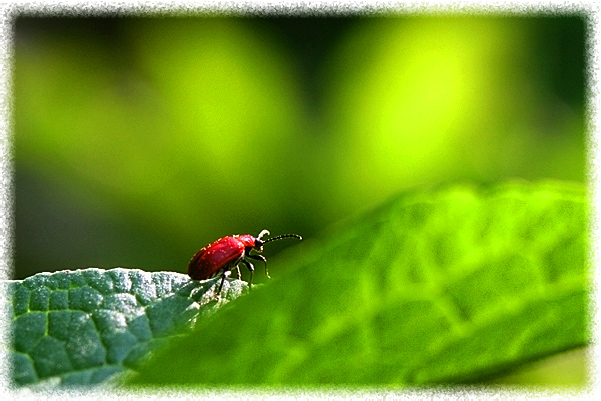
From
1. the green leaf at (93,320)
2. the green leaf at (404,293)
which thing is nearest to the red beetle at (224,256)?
the green leaf at (93,320)

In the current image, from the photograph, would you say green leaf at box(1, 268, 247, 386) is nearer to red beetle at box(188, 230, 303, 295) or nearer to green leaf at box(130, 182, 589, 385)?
red beetle at box(188, 230, 303, 295)

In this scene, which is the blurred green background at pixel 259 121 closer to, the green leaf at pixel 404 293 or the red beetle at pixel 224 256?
the red beetle at pixel 224 256

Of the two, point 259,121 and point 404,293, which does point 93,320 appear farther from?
point 259,121

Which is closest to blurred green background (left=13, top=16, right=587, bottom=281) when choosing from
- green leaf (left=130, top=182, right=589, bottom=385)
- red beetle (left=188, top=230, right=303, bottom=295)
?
red beetle (left=188, top=230, right=303, bottom=295)

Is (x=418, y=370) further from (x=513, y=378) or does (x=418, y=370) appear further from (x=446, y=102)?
(x=446, y=102)

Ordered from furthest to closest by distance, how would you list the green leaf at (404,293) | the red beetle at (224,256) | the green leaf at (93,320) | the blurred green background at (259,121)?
1. the blurred green background at (259,121)
2. the red beetle at (224,256)
3. the green leaf at (93,320)
4. the green leaf at (404,293)

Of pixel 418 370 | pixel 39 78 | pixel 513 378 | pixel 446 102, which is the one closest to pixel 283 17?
pixel 446 102
